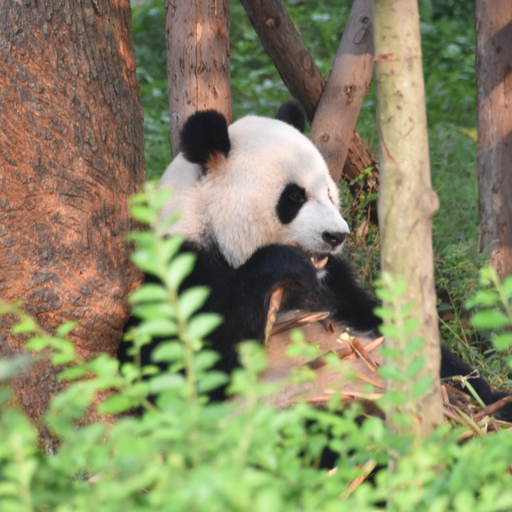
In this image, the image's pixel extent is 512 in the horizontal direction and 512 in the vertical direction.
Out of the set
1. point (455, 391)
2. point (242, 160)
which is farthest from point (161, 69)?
point (455, 391)

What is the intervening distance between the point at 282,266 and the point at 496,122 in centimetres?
182

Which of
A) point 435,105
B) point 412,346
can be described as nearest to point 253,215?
point 412,346

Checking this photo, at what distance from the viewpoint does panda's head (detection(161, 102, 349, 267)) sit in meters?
2.26

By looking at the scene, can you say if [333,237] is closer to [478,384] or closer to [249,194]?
[249,194]

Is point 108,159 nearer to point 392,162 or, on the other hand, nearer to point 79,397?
point 392,162

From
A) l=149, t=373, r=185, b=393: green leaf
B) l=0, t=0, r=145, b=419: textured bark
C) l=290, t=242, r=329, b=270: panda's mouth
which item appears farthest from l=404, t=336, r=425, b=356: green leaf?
l=290, t=242, r=329, b=270: panda's mouth

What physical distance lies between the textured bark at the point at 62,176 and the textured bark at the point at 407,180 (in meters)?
1.15

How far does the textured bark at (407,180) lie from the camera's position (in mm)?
1188

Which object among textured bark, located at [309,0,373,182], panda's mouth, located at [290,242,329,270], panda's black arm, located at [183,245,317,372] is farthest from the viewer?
textured bark, located at [309,0,373,182]

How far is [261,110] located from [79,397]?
5540mm

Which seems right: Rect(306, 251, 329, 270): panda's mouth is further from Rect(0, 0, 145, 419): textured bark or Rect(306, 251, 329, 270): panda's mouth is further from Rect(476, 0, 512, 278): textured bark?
Result: Rect(476, 0, 512, 278): textured bark

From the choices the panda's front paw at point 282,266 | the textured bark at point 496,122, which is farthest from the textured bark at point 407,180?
the textured bark at point 496,122

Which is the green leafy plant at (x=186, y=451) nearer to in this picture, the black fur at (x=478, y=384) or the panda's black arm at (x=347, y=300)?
the black fur at (x=478, y=384)

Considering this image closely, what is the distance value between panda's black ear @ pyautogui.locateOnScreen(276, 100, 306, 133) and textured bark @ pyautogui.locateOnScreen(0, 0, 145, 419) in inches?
32.4
